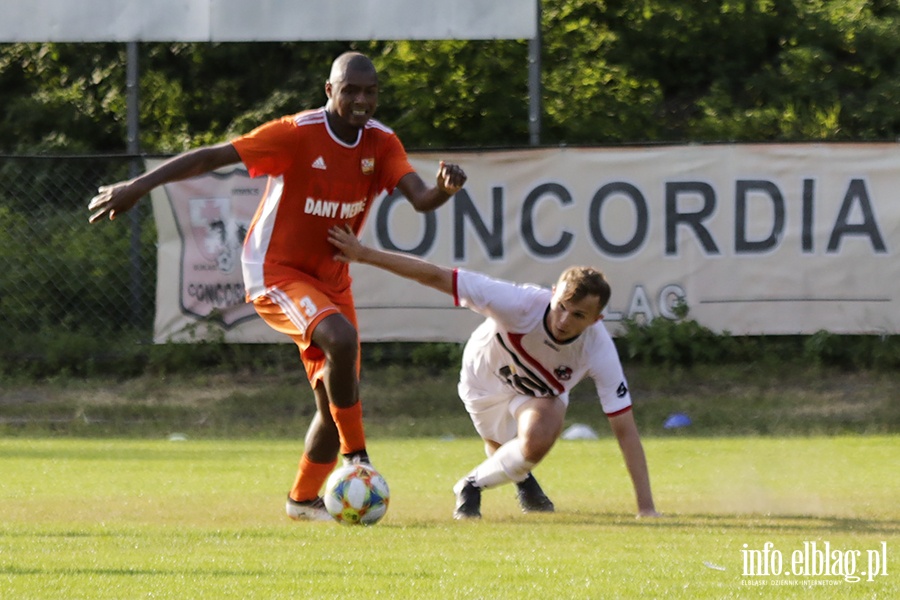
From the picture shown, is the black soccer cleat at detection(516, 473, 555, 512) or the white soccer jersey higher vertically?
the white soccer jersey

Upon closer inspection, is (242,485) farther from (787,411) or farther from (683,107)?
(683,107)

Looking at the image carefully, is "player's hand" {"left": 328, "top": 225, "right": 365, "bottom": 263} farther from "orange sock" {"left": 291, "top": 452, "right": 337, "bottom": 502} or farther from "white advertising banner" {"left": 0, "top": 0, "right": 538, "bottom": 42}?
"white advertising banner" {"left": 0, "top": 0, "right": 538, "bottom": 42}

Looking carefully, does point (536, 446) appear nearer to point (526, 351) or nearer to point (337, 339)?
point (526, 351)

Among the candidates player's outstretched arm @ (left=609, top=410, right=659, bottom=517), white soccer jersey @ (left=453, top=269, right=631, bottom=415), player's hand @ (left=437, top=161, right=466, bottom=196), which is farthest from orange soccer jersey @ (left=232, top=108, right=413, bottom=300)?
player's outstretched arm @ (left=609, top=410, right=659, bottom=517)

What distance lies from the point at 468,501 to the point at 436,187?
1.58m

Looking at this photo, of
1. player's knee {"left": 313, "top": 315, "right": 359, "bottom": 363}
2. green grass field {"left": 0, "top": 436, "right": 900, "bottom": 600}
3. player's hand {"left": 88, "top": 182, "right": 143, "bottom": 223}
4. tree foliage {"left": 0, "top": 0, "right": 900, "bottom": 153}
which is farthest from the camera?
tree foliage {"left": 0, "top": 0, "right": 900, "bottom": 153}

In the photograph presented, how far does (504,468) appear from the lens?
7250 millimetres

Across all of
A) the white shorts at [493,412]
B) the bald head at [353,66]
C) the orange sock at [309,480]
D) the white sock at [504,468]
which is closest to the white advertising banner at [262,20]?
the white shorts at [493,412]

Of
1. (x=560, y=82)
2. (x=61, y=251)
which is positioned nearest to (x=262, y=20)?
(x=61, y=251)

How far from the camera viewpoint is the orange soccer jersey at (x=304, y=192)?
704 cm

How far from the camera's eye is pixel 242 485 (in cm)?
881

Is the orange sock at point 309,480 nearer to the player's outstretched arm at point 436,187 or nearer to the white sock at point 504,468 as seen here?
the white sock at point 504,468

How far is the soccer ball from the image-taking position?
678 centimetres

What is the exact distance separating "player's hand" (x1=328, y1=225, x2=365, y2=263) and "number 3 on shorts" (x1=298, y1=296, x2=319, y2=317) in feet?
0.83
